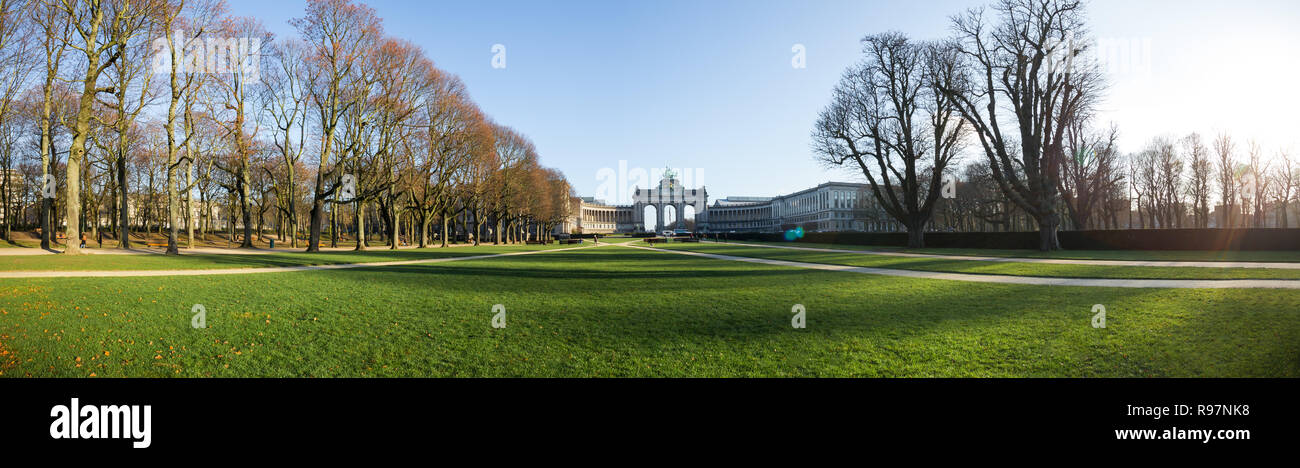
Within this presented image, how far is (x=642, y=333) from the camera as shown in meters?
6.75

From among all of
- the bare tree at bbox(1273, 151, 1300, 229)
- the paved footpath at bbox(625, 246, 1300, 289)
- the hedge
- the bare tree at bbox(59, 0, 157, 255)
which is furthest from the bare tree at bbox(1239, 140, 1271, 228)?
the bare tree at bbox(59, 0, 157, 255)

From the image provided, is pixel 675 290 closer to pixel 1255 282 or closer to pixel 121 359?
pixel 121 359

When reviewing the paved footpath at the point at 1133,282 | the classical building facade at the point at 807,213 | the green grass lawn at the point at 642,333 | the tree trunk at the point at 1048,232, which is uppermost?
the classical building facade at the point at 807,213

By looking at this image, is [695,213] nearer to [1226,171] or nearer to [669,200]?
[669,200]

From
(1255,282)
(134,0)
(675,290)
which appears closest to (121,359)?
(675,290)

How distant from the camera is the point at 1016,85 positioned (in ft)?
94.8

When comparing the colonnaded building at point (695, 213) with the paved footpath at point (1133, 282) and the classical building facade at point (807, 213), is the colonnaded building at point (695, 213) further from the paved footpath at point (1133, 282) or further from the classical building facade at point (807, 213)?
the paved footpath at point (1133, 282)

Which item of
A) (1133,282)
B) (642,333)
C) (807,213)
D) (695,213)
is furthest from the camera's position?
(695,213)

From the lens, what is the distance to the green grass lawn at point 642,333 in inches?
203

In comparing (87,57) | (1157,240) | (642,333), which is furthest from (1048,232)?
(87,57)

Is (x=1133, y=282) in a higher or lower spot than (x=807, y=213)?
lower

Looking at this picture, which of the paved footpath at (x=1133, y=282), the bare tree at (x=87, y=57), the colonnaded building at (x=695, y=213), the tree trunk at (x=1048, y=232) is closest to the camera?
the paved footpath at (x=1133, y=282)

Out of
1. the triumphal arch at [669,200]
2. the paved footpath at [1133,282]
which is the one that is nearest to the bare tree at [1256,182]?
the paved footpath at [1133,282]

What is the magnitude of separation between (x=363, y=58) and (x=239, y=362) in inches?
1259
